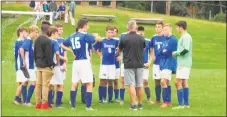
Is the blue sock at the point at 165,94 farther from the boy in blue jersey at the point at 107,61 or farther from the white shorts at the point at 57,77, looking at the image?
the white shorts at the point at 57,77

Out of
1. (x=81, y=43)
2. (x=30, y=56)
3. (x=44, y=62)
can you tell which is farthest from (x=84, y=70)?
(x=30, y=56)

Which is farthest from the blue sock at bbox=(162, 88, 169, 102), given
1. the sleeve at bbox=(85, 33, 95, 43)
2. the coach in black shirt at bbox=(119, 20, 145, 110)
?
the sleeve at bbox=(85, 33, 95, 43)

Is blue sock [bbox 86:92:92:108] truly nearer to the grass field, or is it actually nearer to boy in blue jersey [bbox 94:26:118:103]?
the grass field

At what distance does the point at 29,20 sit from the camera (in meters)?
26.8

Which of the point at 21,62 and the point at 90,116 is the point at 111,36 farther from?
the point at 90,116

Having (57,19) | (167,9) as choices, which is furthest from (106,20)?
(167,9)

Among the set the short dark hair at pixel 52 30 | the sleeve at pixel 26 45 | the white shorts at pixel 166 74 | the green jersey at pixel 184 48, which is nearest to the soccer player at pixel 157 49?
the white shorts at pixel 166 74

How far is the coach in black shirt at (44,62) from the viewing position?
14.1 meters

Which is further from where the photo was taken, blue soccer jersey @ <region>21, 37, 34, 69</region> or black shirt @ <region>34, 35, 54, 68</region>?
blue soccer jersey @ <region>21, 37, 34, 69</region>

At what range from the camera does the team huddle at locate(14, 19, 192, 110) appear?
14.2 meters

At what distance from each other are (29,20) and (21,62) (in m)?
11.7

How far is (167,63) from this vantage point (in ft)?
50.0

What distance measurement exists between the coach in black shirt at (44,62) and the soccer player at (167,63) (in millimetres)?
3007

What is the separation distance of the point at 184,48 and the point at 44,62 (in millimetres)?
3498
